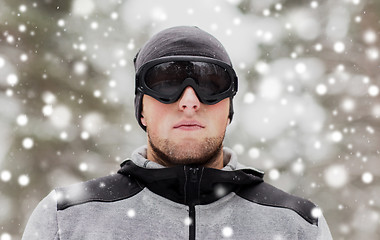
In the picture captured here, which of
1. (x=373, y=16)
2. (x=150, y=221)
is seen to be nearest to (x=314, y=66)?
(x=373, y=16)

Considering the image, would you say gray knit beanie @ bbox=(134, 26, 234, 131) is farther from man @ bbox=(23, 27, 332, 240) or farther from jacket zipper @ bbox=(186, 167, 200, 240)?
jacket zipper @ bbox=(186, 167, 200, 240)

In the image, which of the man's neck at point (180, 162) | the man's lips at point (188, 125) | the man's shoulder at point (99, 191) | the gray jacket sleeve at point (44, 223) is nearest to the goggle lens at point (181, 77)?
the man's lips at point (188, 125)

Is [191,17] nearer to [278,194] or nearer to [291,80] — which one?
[291,80]

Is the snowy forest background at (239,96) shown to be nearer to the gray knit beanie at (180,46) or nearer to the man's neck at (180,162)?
the gray knit beanie at (180,46)

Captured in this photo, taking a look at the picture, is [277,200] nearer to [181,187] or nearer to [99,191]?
[181,187]

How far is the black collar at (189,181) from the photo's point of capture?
2.86 metres

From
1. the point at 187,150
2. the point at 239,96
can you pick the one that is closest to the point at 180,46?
the point at 187,150

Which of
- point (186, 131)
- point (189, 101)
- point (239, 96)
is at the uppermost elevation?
point (189, 101)

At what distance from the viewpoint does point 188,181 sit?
9.39ft

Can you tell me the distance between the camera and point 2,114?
348 inches

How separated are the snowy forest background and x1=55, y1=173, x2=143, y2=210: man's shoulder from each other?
586cm

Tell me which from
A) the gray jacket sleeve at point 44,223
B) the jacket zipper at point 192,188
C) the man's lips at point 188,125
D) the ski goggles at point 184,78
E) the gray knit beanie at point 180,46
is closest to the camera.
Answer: the gray jacket sleeve at point 44,223

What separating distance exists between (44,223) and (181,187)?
2.65 feet

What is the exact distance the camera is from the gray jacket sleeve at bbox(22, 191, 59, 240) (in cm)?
273
